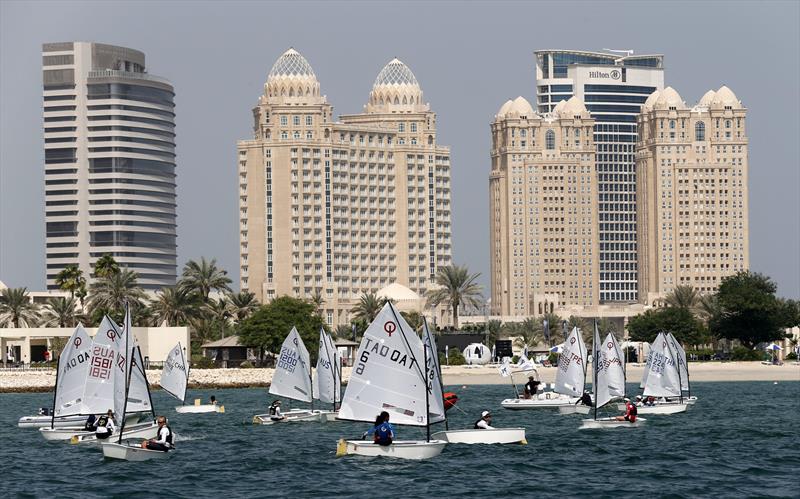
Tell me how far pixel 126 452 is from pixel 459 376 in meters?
100.0

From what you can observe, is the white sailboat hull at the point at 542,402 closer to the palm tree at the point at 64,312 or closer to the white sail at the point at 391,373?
the white sail at the point at 391,373

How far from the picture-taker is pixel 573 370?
10050 cm

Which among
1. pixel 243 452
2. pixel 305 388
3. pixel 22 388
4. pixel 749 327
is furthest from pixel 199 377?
pixel 243 452

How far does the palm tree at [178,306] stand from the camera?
168 metres

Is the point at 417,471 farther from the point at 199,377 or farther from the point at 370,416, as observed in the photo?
the point at 199,377

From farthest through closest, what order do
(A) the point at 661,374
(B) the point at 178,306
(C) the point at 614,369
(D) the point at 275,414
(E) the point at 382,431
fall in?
(B) the point at 178,306 → (A) the point at 661,374 → (C) the point at 614,369 → (D) the point at 275,414 → (E) the point at 382,431

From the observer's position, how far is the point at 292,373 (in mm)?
94250

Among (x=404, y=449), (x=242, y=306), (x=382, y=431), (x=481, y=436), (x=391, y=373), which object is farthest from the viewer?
(x=242, y=306)

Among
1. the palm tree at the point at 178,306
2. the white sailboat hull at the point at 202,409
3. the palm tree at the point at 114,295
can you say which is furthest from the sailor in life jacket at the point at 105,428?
the palm tree at the point at 178,306

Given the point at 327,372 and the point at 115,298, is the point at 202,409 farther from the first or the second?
the point at 115,298

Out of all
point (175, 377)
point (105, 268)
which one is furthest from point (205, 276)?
point (175, 377)

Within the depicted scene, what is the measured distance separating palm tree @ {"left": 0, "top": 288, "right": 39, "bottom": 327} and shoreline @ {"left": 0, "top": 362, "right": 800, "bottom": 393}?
2606 centimetres

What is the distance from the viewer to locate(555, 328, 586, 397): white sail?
100188 mm

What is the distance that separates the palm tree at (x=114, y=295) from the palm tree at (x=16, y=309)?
9384 mm
